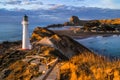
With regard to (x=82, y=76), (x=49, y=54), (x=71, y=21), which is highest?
(x=82, y=76)

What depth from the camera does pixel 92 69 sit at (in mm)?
11133

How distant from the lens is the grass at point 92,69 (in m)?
10.1

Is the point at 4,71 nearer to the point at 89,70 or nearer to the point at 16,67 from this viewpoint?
the point at 16,67

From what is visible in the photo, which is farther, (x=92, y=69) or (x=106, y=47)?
(x=106, y=47)

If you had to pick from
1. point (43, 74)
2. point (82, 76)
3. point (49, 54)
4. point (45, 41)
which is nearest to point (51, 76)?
point (43, 74)

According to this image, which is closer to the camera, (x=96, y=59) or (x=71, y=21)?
(x=96, y=59)

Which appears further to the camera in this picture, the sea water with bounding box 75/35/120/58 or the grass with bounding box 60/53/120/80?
the sea water with bounding box 75/35/120/58

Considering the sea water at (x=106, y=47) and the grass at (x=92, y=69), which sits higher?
the grass at (x=92, y=69)

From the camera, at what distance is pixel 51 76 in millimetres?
15141

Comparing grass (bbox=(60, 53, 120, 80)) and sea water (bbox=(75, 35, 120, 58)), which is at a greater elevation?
grass (bbox=(60, 53, 120, 80))

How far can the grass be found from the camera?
1012 cm

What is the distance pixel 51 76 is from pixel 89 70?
4010 mm

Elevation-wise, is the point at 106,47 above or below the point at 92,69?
below

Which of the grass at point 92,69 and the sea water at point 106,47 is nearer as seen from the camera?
the grass at point 92,69
